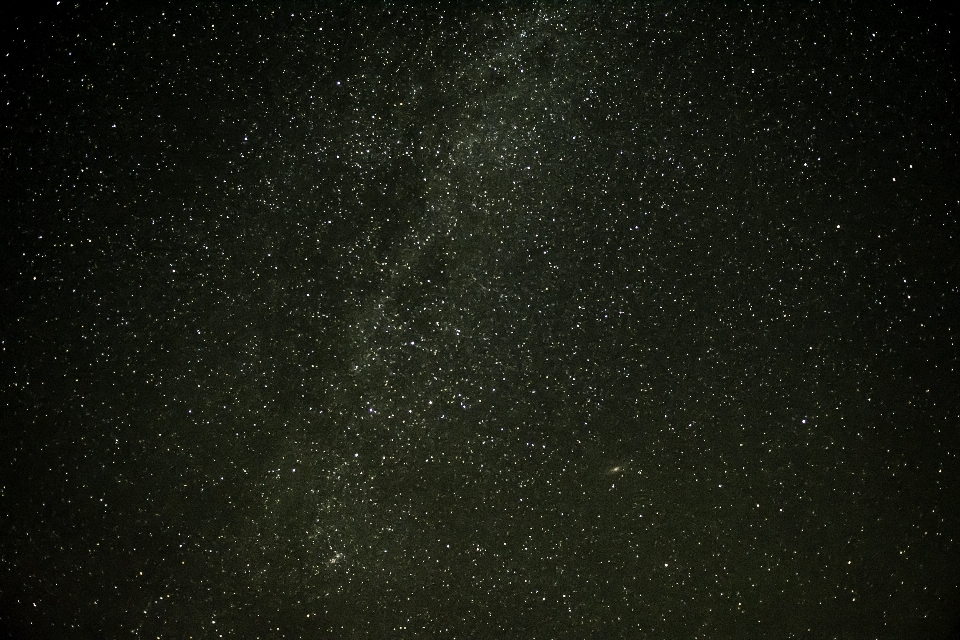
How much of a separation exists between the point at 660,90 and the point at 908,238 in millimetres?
171

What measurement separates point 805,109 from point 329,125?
0.26 m

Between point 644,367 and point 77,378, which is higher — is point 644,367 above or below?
below

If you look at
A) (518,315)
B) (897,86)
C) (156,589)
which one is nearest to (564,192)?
(518,315)

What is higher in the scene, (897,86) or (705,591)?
(897,86)

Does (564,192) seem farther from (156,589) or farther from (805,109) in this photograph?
(156,589)

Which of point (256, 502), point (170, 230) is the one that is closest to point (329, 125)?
point (170, 230)

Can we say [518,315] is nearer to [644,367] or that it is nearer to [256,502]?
[644,367]

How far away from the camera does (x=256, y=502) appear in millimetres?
365

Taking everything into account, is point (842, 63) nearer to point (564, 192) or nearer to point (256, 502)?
point (564, 192)

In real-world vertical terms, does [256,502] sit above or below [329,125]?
below

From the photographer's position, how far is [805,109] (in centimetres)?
36

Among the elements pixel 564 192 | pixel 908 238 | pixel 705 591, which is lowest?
pixel 705 591

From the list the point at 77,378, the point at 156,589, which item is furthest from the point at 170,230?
the point at 156,589

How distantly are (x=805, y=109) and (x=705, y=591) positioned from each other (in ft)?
0.94
